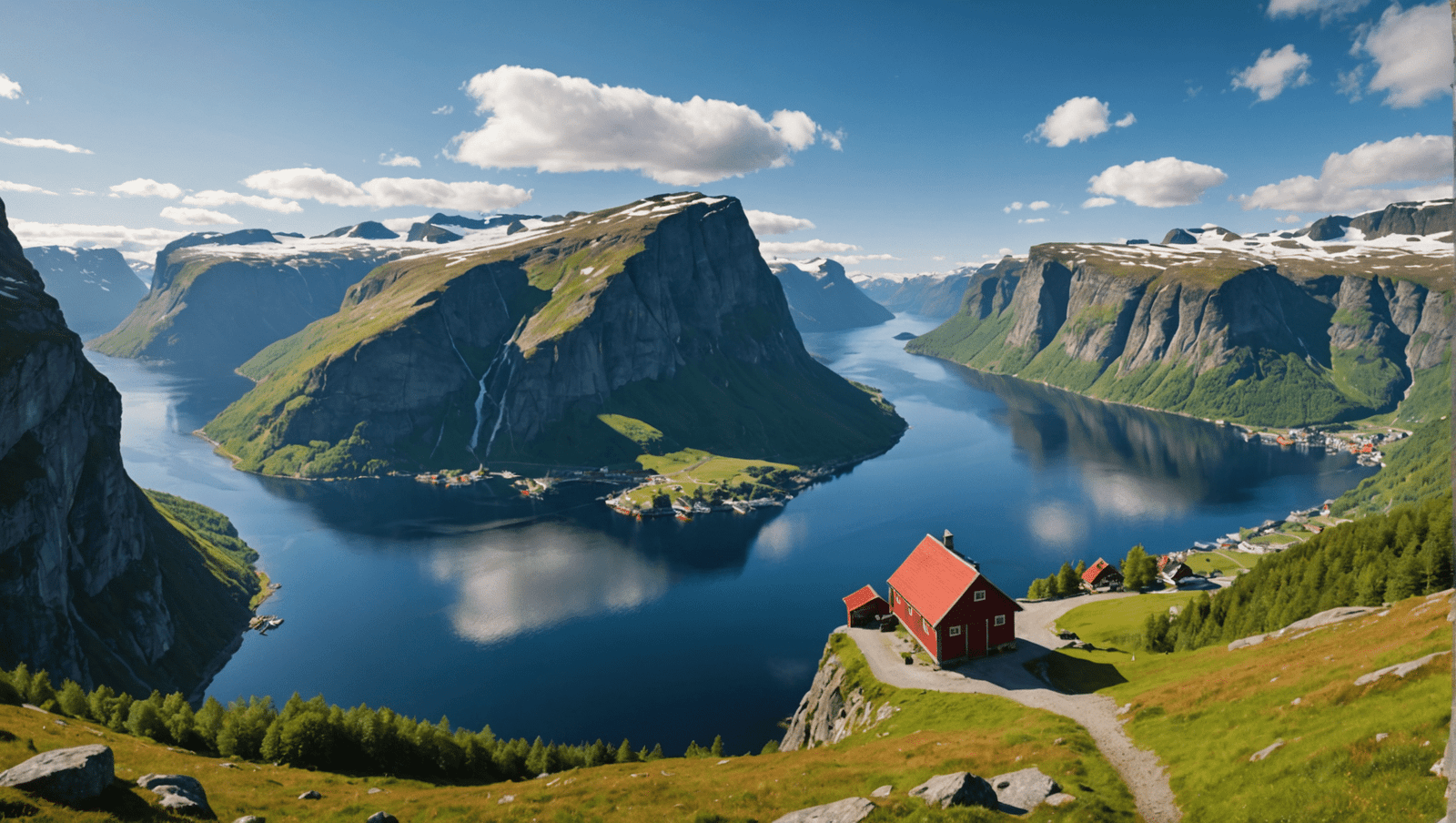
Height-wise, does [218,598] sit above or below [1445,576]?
below

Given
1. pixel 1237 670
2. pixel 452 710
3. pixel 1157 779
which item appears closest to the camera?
pixel 1157 779

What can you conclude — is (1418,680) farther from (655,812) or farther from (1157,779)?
(655,812)

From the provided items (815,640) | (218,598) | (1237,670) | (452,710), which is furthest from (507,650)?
(1237,670)

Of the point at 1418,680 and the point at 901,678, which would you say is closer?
the point at 1418,680

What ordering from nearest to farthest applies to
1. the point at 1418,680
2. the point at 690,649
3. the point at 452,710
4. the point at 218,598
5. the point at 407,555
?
1. the point at 1418,680
2. the point at 452,710
3. the point at 690,649
4. the point at 218,598
5. the point at 407,555

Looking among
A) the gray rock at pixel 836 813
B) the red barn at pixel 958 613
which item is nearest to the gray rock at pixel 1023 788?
the gray rock at pixel 836 813

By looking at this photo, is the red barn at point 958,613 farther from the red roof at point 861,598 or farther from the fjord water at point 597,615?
the fjord water at point 597,615

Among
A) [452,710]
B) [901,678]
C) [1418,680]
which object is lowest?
[452,710]
